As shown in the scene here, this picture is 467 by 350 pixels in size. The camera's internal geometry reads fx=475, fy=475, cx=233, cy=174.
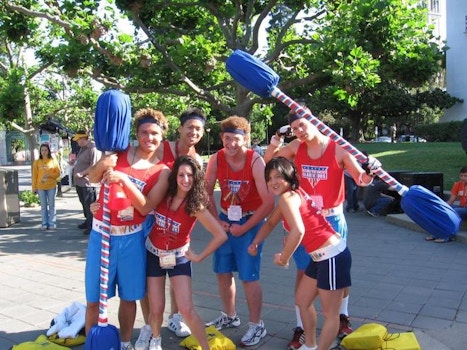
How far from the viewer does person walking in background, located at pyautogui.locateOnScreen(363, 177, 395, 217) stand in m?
10.4

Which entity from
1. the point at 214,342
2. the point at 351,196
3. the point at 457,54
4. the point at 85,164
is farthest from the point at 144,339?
the point at 457,54

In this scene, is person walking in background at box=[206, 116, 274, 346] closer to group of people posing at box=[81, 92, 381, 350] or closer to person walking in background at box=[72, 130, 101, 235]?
group of people posing at box=[81, 92, 381, 350]

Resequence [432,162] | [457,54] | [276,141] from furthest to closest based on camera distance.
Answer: [457,54] → [432,162] → [276,141]

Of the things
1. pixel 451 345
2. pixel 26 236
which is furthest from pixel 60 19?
pixel 451 345

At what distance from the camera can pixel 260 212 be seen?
386 centimetres

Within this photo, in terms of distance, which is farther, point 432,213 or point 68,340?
point 68,340

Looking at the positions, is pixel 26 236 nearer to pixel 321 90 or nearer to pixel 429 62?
pixel 321 90

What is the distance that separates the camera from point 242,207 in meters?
3.96

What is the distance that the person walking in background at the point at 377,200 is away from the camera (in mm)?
10367

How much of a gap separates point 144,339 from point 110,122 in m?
1.76

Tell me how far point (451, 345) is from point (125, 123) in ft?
10.2

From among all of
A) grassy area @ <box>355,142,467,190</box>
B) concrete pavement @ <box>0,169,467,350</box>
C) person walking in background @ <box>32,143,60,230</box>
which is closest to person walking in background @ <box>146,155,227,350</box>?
concrete pavement @ <box>0,169,467,350</box>

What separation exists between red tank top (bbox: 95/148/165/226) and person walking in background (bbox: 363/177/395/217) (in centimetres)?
766

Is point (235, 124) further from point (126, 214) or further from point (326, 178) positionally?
point (126, 214)
